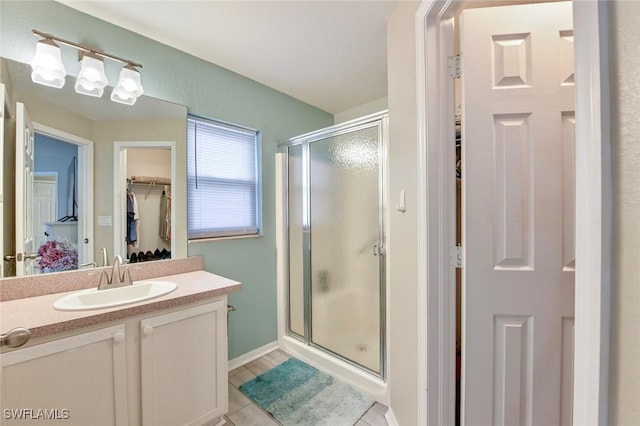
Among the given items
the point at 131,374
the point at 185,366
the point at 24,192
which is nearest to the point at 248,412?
the point at 185,366

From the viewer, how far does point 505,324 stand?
3.40ft

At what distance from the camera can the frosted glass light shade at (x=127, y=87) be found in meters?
1.59

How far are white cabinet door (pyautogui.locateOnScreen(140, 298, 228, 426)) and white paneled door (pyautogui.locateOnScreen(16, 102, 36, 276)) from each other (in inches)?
28.3

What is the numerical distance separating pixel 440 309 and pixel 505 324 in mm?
237

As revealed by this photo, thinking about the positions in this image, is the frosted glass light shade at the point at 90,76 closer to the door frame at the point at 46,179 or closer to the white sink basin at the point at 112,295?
the door frame at the point at 46,179

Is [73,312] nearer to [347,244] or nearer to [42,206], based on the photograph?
[42,206]

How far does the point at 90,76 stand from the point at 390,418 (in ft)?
8.74

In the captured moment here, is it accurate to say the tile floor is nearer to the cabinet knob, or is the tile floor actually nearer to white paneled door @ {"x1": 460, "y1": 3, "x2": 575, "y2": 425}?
white paneled door @ {"x1": 460, "y1": 3, "x2": 575, "y2": 425}

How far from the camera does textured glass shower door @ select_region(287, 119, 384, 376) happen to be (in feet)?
6.30

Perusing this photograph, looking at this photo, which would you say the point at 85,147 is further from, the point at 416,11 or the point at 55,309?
the point at 416,11

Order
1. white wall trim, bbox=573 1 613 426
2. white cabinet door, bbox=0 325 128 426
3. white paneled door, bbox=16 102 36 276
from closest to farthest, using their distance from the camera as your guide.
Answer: white wall trim, bbox=573 1 613 426
white cabinet door, bbox=0 325 128 426
white paneled door, bbox=16 102 36 276

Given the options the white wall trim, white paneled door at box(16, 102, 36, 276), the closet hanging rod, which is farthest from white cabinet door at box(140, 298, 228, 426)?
the white wall trim

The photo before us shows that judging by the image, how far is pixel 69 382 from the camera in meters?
1.07

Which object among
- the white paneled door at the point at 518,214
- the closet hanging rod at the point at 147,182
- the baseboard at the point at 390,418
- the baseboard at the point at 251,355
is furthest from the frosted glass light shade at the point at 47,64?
the baseboard at the point at 390,418
